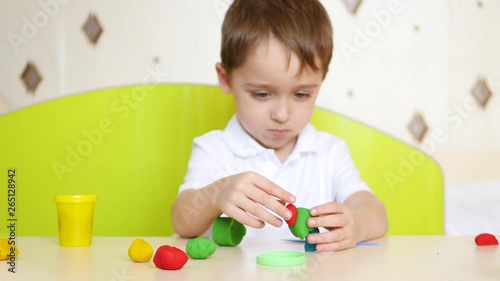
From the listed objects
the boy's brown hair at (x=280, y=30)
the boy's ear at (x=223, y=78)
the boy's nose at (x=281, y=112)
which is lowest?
the boy's nose at (x=281, y=112)

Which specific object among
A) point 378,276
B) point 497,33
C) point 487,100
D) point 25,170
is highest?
point 497,33

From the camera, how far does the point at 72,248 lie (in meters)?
0.90

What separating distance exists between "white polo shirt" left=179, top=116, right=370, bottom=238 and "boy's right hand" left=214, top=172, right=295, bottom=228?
0.34 metres

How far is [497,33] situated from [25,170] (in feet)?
4.08

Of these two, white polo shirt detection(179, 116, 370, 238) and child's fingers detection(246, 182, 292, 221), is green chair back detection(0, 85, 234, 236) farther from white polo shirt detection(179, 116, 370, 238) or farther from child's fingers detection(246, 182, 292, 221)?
child's fingers detection(246, 182, 292, 221)

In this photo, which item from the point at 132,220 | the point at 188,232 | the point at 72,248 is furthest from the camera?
the point at 132,220

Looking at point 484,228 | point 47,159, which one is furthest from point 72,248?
point 484,228

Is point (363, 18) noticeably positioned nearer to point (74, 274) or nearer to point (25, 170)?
point (25, 170)

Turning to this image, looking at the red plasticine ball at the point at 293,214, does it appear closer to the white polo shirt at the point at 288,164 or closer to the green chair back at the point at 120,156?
the white polo shirt at the point at 288,164

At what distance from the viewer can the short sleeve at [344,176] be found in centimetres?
122

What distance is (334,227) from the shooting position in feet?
2.99

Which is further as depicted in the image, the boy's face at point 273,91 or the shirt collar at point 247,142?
the shirt collar at point 247,142

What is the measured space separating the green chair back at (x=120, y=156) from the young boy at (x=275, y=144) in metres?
0.26

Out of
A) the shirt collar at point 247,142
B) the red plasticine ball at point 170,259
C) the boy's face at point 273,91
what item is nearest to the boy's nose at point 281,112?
the boy's face at point 273,91
